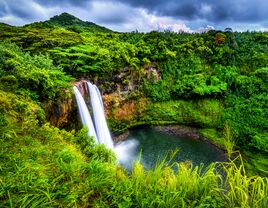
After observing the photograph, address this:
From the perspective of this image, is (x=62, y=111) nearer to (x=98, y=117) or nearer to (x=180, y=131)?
(x=98, y=117)

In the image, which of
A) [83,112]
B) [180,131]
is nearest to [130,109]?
[180,131]

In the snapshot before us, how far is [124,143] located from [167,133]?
3.94 m

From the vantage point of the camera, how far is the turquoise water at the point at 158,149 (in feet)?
51.8

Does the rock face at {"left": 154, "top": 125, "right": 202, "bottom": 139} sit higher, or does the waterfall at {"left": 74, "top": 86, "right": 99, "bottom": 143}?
the waterfall at {"left": 74, "top": 86, "right": 99, "bottom": 143}

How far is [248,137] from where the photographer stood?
57.6ft

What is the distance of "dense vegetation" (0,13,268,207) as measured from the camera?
3.88 m

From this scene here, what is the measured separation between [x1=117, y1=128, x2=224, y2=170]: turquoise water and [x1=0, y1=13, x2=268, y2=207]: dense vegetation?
100 centimetres

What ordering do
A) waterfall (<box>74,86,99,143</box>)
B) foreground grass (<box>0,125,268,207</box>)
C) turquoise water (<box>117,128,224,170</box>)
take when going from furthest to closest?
turquoise water (<box>117,128,224,170</box>)
waterfall (<box>74,86,99,143</box>)
foreground grass (<box>0,125,268,207</box>)

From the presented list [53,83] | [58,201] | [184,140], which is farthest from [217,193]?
[184,140]

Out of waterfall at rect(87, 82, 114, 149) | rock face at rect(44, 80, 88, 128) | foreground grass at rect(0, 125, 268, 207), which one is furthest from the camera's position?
waterfall at rect(87, 82, 114, 149)

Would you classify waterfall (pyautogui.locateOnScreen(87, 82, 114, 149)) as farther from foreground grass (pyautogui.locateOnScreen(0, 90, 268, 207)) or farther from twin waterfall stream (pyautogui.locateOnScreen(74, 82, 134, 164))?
foreground grass (pyautogui.locateOnScreen(0, 90, 268, 207))

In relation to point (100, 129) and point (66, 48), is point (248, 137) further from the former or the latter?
point (66, 48)

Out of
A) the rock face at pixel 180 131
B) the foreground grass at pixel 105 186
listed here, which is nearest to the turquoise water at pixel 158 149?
the rock face at pixel 180 131

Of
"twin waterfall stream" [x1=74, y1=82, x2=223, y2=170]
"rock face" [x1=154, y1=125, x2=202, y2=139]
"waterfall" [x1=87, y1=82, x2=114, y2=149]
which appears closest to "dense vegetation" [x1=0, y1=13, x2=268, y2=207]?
"rock face" [x1=154, y1=125, x2=202, y2=139]
